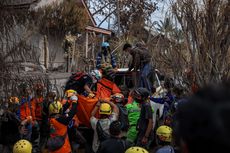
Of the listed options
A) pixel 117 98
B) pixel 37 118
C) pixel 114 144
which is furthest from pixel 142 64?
pixel 114 144

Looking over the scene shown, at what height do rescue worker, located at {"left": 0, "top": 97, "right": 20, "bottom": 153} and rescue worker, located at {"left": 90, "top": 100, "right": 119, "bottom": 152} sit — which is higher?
rescue worker, located at {"left": 90, "top": 100, "right": 119, "bottom": 152}

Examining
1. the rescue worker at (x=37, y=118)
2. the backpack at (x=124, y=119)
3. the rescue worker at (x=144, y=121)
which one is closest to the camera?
the rescue worker at (x=144, y=121)

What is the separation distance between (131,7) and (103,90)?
2602 cm

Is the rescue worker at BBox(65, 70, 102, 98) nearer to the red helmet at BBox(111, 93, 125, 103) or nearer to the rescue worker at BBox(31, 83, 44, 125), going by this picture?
the red helmet at BBox(111, 93, 125, 103)

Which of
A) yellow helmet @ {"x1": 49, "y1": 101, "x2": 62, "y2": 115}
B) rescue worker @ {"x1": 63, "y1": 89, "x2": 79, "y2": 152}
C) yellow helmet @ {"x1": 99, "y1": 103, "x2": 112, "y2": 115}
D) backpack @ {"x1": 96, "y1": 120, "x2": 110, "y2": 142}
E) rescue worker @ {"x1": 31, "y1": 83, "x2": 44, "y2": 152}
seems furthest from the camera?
rescue worker @ {"x1": 31, "y1": 83, "x2": 44, "y2": 152}

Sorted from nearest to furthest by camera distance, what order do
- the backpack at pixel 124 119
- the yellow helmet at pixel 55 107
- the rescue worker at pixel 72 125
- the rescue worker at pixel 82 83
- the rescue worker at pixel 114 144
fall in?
the rescue worker at pixel 114 144 → the backpack at pixel 124 119 → the rescue worker at pixel 72 125 → the yellow helmet at pixel 55 107 → the rescue worker at pixel 82 83

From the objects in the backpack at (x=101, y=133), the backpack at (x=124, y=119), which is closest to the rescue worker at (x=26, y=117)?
the backpack at (x=101, y=133)

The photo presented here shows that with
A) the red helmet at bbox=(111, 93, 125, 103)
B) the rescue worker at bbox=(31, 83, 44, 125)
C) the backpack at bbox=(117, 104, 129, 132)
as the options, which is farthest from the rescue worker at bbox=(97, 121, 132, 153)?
the red helmet at bbox=(111, 93, 125, 103)

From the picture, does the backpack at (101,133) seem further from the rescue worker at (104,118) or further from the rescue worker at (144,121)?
the rescue worker at (144,121)

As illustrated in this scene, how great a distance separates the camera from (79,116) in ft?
31.2

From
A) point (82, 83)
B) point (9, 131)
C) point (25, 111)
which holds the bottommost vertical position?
point (9, 131)

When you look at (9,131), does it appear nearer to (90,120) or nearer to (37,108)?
(37,108)

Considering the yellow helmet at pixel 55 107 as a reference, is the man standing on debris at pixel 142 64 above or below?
above

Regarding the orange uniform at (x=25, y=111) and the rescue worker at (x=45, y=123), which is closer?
the orange uniform at (x=25, y=111)
